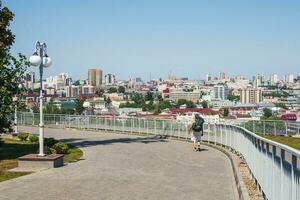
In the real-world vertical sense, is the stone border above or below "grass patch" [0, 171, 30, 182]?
above

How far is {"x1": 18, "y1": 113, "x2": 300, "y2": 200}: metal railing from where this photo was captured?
6.23 metres

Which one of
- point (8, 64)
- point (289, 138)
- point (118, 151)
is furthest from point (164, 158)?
point (289, 138)

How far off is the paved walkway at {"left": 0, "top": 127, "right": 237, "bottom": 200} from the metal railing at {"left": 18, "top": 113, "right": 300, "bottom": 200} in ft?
3.28

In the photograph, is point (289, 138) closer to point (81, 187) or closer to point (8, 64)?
point (8, 64)

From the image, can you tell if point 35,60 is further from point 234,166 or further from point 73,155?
point 234,166

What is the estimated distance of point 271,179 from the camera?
7.91 metres

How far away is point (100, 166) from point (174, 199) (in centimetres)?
585

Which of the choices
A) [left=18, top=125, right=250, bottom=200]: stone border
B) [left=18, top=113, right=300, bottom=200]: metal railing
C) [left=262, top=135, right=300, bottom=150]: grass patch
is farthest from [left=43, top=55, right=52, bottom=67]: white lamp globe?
[left=262, top=135, right=300, bottom=150]: grass patch

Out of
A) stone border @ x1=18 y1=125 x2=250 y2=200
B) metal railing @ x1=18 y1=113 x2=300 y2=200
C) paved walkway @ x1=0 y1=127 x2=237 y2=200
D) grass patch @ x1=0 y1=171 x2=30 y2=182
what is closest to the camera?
metal railing @ x1=18 y1=113 x2=300 y2=200

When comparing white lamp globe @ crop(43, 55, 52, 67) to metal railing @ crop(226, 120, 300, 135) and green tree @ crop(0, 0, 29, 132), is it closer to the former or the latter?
green tree @ crop(0, 0, 29, 132)

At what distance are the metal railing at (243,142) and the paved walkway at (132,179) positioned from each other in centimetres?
100

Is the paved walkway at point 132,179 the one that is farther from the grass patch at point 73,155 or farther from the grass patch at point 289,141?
the grass patch at point 289,141

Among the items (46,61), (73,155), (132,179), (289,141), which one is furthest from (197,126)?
(132,179)

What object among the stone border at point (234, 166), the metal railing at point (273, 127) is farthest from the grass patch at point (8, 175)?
the metal railing at point (273, 127)
